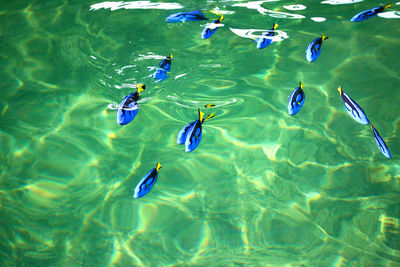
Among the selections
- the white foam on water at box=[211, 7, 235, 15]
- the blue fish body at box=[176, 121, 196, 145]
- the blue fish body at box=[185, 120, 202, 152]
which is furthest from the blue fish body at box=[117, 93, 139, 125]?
the white foam on water at box=[211, 7, 235, 15]

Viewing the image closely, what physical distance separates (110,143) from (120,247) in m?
1.39

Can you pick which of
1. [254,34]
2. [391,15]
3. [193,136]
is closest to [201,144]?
[193,136]

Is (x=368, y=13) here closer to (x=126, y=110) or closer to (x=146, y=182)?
(x=126, y=110)

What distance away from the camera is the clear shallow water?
3199mm

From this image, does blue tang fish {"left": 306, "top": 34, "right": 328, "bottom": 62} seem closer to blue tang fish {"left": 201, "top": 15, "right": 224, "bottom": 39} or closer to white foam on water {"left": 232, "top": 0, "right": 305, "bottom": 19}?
blue tang fish {"left": 201, "top": 15, "right": 224, "bottom": 39}

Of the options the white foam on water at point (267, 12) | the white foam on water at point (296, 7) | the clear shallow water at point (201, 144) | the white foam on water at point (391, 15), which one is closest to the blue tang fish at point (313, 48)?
the clear shallow water at point (201, 144)

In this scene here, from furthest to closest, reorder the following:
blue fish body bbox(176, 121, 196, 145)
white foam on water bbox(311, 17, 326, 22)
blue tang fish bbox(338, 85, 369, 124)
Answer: white foam on water bbox(311, 17, 326, 22) < blue fish body bbox(176, 121, 196, 145) < blue tang fish bbox(338, 85, 369, 124)

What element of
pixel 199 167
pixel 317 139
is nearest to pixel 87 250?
pixel 199 167

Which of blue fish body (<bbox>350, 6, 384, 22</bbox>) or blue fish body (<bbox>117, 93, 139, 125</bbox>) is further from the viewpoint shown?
blue fish body (<bbox>350, 6, 384, 22</bbox>)

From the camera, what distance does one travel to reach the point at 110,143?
3.82 m

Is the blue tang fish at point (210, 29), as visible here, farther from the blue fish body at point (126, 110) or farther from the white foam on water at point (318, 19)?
the blue fish body at point (126, 110)

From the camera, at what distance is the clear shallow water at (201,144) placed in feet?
10.5

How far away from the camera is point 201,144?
3.82m

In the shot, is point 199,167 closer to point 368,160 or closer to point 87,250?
point 87,250
